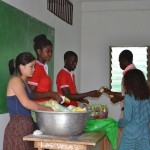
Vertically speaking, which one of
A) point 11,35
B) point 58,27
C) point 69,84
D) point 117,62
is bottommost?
point 69,84

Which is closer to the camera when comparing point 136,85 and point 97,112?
point 136,85

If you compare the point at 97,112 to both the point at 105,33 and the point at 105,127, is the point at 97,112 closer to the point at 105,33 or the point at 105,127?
the point at 105,127

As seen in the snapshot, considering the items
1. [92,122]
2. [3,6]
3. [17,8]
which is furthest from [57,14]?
[92,122]

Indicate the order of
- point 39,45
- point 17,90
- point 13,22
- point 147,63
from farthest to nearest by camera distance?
point 147,63, point 13,22, point 39,45, point 17,90

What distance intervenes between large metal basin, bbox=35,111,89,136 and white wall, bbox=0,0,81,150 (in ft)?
3.04

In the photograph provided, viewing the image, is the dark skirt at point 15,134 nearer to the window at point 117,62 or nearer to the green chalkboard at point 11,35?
the green chalkboard at point 11,35

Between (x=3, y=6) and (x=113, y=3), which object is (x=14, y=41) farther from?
(x=113, y=3)

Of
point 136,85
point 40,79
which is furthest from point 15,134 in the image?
point 136,85

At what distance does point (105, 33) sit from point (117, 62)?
0.57 meters

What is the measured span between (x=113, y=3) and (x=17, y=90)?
3.96 m

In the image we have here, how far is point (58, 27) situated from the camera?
4.52 meters

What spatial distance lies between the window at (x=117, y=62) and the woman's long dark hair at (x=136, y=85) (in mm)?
3073

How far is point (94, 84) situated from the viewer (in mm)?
5840

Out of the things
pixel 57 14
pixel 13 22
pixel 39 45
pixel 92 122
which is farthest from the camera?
pixel 57 14
